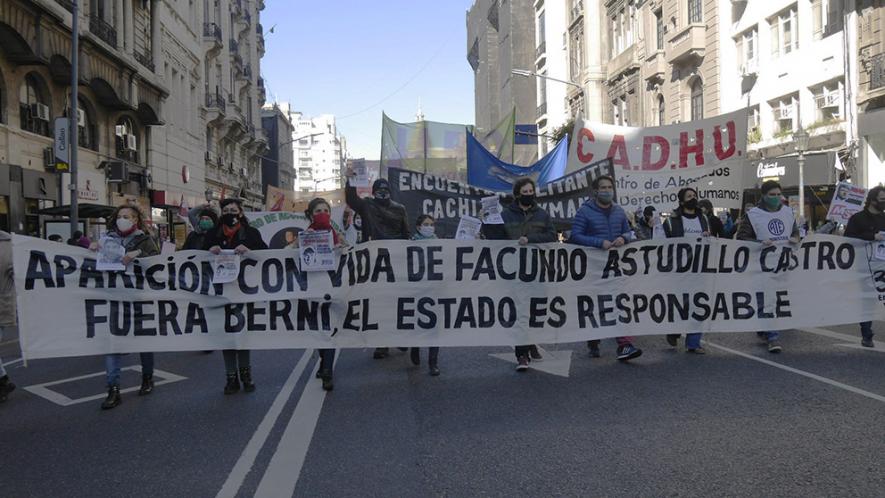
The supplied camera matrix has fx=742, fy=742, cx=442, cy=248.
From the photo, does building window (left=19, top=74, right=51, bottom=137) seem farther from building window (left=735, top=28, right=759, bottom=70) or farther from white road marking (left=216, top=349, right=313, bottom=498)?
building window (left=735, top=28, right=759, bottom=70)

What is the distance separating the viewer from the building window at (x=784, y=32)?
1005 inches

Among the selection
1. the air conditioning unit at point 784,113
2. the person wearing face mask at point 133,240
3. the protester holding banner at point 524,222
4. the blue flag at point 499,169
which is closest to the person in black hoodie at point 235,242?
the person wearing face mask at point 133,240

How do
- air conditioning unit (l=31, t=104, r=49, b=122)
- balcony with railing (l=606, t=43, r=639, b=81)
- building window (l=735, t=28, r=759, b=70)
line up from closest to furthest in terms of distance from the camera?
air conditioning unit (l=31, t=104, r=49, b=122) → building window (l=735, t=28, r=759, b=70) → balcony with railing (l=606, t=43, r=639, b=81)

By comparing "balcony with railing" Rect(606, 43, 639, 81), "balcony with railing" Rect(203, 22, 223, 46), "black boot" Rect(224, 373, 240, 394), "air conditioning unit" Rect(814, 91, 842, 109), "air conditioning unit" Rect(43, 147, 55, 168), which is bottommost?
"black boot" Rect(224, 373, 240, 394)

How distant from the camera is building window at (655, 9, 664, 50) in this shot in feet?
113

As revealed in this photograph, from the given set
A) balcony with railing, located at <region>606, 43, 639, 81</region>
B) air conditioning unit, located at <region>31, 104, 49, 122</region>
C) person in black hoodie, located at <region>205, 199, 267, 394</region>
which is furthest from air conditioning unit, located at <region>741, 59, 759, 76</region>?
person in black hoodie, located at <region>205, 199, 267, 394</region>

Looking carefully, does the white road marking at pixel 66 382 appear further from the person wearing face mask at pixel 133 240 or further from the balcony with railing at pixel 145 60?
the balcony with railing at pixel 145 60

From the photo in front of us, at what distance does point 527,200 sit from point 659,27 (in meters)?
30.9

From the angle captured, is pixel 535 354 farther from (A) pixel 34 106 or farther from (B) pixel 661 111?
(B) pixel 661 111

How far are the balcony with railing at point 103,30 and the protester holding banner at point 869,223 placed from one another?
23027 mm

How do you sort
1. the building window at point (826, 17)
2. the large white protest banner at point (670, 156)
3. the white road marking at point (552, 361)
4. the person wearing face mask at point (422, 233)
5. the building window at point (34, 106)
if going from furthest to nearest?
the building window at point (826, 17) → the building window at point (34, 106) → the large white protest banner at point (670, 156) → the person wearing face mask at point (422, 233) → the white road marking at point (552, 361)

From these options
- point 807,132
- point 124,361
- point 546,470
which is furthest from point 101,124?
point 546,470

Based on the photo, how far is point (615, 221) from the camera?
25.1ft

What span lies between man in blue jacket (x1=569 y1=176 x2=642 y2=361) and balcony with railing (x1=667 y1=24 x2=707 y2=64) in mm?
25575
